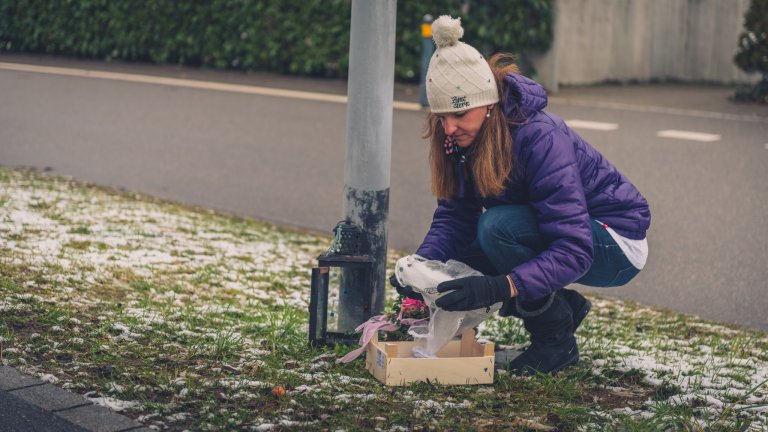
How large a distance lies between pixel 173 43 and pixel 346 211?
1432 centimetres

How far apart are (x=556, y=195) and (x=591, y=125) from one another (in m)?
8.34

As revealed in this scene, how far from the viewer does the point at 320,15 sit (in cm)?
1641

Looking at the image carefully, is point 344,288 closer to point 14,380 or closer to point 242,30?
point 14,380

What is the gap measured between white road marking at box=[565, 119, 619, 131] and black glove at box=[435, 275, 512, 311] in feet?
27.0

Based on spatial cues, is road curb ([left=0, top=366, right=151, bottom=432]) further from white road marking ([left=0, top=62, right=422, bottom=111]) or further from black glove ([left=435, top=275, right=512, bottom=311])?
white road marking ([left=0, top=62, right=422, bottom=111])

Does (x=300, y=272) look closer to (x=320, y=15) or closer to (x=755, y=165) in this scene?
(x=755, y=165)

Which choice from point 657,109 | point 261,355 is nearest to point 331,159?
point 657,109

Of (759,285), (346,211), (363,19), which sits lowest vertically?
(759,285)

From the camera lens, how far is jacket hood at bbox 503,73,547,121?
3.98 metres

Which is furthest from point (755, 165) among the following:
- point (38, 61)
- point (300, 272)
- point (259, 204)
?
point (38, 61)

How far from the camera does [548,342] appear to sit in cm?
422

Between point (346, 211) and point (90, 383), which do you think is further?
point (346, 211)

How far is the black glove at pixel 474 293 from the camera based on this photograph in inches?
149

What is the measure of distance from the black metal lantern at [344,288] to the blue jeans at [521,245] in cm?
48
